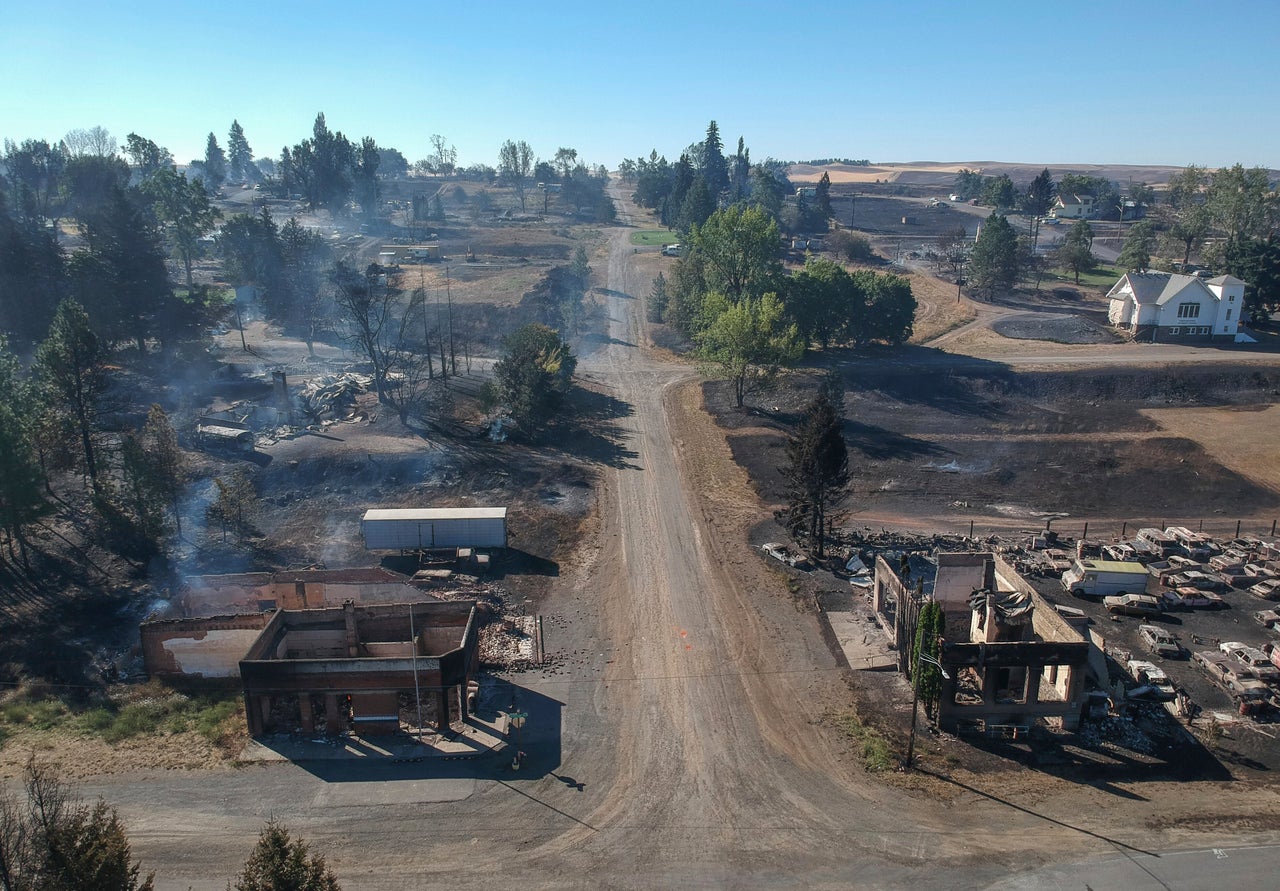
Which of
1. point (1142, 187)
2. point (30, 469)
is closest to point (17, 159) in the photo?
point (30, 469)

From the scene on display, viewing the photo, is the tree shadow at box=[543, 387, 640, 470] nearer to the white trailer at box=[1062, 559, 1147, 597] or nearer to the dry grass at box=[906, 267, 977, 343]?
the white trailer at box=[1062, 559, 1147, 597]

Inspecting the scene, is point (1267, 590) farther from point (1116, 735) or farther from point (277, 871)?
point (277, 871)

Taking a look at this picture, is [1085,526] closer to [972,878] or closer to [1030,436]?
[1030,436]

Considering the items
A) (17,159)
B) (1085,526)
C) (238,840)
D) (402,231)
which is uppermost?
(17,159)

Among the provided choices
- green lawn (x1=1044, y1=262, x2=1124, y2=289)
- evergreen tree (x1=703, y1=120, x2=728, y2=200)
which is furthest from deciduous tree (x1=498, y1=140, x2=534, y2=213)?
green lawn (x1=1044, y1=262, x2=1124, y2=289)

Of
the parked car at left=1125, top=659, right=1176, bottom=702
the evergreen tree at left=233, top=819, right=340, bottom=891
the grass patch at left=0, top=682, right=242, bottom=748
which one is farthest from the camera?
the parked car at left=1125, top=659, right=1176, bottom=702

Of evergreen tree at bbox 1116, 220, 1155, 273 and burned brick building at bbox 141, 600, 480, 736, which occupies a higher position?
evergreen tree at bbox 1116, 220, 1155, 273

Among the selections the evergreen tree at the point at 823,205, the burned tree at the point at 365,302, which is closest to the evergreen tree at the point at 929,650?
the burned tree at the point at 365,302
